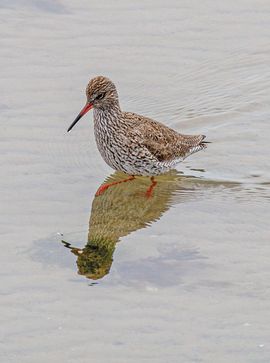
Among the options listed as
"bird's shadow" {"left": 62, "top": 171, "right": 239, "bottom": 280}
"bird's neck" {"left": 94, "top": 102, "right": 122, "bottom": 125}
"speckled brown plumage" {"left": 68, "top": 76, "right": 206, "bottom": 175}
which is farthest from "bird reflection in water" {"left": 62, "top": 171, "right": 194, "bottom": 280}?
"bird's neck" {"left": 94, "top": 102, "right": 122, "bottom": 125}

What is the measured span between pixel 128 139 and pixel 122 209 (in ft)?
2.94

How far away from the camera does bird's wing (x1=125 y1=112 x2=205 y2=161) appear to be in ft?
34.3

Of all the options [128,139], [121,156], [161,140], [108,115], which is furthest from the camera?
[161,140]

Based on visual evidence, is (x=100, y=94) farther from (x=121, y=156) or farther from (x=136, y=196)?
(x=136, y=196)

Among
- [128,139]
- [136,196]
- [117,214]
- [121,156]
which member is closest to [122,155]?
[121,156]

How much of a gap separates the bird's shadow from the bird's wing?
0.30 meters

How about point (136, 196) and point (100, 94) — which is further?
point (100, 94)

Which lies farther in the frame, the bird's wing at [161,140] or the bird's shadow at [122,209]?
the bird's wing at [161,140]

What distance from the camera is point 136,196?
33.5 feet

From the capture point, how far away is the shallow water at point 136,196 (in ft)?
23.7

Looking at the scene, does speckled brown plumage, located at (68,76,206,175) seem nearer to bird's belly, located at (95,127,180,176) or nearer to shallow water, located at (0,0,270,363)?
bird's belly, located at (95,127,180,176)

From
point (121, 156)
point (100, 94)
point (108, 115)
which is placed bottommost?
point (121, 156)

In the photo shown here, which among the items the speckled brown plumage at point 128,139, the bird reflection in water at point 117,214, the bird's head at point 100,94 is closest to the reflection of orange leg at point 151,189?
the bird reflection in water at point 117,214

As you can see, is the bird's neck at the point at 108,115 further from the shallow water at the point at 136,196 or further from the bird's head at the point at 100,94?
the shallow water at the point at 136,196
